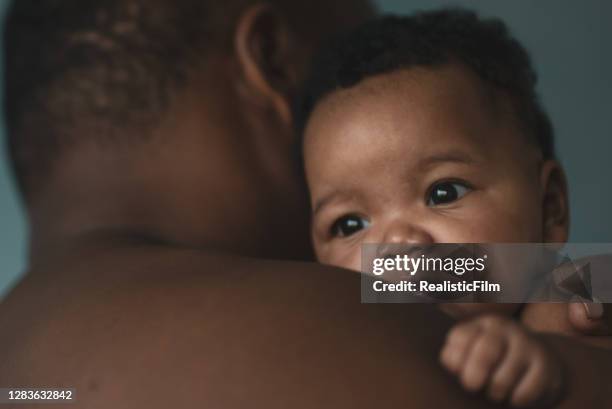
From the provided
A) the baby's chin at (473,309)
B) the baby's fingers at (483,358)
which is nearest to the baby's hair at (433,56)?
the baby's chin at (473,309)

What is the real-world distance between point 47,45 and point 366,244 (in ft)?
1.75

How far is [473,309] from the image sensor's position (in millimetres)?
777

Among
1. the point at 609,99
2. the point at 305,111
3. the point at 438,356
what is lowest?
the point at 438,356

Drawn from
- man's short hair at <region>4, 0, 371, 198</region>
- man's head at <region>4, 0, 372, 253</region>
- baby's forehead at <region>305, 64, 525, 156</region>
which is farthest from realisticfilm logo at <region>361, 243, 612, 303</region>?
man's short hair at <region>4, 0, 371, 198</region>

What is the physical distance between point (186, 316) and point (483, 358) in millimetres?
211

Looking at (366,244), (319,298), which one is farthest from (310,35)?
(319,298)

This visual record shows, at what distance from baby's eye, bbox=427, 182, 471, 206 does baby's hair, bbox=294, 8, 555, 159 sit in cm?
14

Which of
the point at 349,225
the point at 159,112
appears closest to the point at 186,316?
the point at 349,225

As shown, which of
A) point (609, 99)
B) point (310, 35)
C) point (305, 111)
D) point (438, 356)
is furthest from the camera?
point (609, 99)

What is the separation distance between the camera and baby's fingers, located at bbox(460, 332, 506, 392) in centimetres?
49

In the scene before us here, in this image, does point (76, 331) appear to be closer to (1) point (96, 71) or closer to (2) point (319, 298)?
(2) point (319, 298)

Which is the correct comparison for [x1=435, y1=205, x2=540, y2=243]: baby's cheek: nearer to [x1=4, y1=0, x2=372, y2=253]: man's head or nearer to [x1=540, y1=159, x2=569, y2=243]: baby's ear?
[x1=540, y1=159, x2=569, y2=243]: baby's ear

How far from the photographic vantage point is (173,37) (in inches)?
39.8

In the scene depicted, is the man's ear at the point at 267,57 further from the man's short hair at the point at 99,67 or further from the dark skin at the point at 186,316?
the dark skin at the point at 186,316
